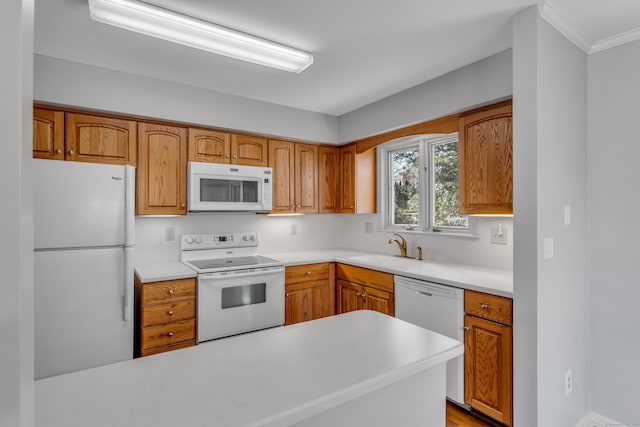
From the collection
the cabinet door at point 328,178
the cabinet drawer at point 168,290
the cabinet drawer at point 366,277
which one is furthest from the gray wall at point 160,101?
the cabinet drawer at point 366,277

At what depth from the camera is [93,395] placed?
768 millimetres

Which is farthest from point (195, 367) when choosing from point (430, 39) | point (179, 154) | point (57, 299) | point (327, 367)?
point (179, 154)

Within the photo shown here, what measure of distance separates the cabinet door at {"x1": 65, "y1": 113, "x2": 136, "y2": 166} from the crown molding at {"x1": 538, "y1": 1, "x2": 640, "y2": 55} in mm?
2914

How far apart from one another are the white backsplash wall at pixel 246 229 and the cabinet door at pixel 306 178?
30 centimetres

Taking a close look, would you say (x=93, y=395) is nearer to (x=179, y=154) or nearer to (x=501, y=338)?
(x=501, y=338)

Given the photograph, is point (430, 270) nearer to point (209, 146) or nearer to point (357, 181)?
point (357, 181)

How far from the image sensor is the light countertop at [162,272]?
8.10 feet

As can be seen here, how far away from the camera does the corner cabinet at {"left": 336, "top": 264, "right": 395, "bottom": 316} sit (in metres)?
2.80

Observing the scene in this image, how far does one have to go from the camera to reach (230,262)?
3100 millimetres

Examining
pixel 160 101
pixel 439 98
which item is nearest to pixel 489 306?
pixel 439 98

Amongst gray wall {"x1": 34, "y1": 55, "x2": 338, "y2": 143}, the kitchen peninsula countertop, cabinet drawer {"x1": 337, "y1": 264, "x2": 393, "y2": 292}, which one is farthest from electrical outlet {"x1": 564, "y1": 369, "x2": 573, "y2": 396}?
gray wall {"x1": 34, "y1": 55, "x2": 338, "y2": 143}

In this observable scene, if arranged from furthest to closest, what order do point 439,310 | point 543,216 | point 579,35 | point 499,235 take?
1. point 499,235
2. point 439,310
3. point 579,35
4. point 543,216

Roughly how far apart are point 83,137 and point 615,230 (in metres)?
3.76

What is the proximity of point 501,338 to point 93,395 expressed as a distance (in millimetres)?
2073
